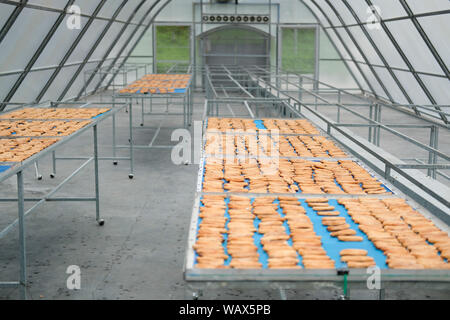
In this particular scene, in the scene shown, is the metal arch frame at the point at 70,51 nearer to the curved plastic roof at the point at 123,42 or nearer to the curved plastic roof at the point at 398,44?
the curved plastic roof at the point at 123,42

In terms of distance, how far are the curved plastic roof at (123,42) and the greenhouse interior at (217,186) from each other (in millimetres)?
69

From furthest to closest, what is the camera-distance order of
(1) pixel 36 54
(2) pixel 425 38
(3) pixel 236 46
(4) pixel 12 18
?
1. (3) pixel 236 46
2. (2) pixel 425 38
3. (1) pixel 36 54
4. (4) pixel 12 18

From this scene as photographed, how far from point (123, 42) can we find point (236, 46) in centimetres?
749

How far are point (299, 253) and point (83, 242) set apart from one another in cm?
436

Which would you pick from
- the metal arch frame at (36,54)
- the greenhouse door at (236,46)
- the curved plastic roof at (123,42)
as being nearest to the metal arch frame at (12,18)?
the curved plastic roof at (123,42)

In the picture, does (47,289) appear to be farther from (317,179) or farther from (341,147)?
(341,147)

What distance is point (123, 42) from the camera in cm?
2419

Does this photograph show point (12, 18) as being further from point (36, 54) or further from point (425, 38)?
point (425, 38)

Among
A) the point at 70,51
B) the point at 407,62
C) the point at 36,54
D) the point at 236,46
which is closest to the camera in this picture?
the point at 36,54

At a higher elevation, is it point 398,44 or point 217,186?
point 398,44

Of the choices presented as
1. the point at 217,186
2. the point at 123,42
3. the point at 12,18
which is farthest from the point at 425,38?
the point at 123,42

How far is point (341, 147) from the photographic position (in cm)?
745
